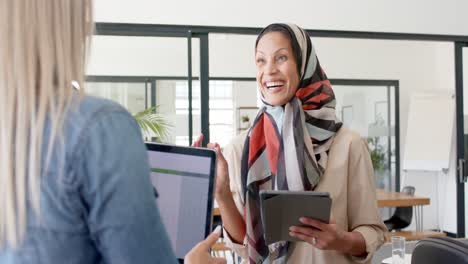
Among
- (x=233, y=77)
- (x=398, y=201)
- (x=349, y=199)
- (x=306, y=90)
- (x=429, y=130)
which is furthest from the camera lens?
(x=429, y=130)

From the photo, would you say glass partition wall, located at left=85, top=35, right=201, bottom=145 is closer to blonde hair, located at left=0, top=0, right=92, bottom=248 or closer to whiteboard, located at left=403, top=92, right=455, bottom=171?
blonde hair, located at left=0, top=0, right=92, bottom=248

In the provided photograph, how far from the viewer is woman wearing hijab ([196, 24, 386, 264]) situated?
158 centimetres

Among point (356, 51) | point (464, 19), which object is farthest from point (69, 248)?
point (356, 51)

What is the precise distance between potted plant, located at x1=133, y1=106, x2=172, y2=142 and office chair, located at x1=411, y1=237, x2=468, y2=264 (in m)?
3.04

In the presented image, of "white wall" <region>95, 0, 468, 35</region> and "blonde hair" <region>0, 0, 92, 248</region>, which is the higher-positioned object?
"white wall" <region>95, 0, 468, 35</region>

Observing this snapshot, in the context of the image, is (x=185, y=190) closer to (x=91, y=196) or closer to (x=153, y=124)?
(x=91, y=196)

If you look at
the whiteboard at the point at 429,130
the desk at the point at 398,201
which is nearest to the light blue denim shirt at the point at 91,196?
the desk at the point at 398,201

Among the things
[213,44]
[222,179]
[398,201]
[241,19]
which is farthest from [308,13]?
[222,179]

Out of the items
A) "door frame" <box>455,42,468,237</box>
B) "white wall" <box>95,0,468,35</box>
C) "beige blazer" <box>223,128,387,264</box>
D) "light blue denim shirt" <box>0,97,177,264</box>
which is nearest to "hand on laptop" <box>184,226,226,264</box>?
"light blue denim shirt" <box>0,97,177,264</box>

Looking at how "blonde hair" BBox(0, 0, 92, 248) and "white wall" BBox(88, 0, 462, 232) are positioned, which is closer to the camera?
"blonde hair" BBox(0, 0, 92, 248)

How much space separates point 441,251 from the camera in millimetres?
1046

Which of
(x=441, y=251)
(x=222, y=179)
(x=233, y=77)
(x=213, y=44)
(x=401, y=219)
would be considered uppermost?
(x=213, y=44)

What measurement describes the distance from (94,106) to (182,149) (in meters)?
0.39

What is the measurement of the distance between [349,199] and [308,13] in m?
2.71
